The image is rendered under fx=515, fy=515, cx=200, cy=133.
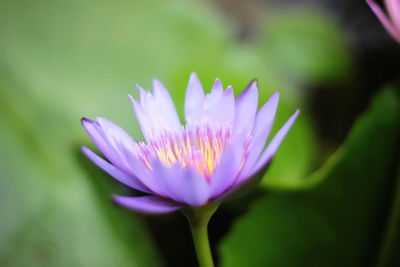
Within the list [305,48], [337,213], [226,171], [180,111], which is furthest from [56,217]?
[305,48]

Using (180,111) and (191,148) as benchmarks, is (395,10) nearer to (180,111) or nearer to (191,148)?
(191,148)

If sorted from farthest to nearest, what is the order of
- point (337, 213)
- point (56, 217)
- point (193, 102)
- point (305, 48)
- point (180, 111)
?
point (305, 48) → point (180, 111) → point (56, 217) → point (337, 213) → point (193, 102)

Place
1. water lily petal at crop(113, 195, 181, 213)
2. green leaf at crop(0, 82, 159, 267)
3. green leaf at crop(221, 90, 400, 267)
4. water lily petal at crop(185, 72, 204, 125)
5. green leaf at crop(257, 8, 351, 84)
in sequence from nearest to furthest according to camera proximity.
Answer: water lily petal at crop(113, 195, 181, 213) → water lily petal at crop(185, 72, 204, 125) → green leaf at crop(221, 90, 400, 267) → green leaf at crop(0, 82, 159, 267) → green leaf at crop(257, 8, 351, 84)

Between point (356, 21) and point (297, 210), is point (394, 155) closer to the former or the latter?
point (297, 210)

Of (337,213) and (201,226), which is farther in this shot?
(337,213)

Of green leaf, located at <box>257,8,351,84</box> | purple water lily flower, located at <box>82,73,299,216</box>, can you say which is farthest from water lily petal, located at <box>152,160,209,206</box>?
green leaf, located at <box>257,8,351,84</box>

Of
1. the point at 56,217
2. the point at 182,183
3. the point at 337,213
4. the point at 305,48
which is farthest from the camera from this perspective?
the point at 305,48

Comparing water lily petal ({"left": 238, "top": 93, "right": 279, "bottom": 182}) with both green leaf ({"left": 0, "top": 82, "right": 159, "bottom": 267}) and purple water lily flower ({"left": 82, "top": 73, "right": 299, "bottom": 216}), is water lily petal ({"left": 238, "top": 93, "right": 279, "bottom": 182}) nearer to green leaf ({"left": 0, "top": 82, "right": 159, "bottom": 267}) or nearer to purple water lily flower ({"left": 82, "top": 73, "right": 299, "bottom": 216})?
purple water lily flower ({"left": 82, "top": 73, "right": 299, "bottom": 216})
